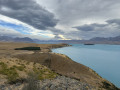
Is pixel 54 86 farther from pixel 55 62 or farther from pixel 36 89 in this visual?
pixel 55 62

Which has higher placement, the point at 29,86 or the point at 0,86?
the point at 29,86

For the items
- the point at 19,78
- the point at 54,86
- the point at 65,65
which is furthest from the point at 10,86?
the point at 65,65

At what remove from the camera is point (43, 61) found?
3541 centimetres

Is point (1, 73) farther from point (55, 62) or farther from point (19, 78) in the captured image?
point (55, 62)

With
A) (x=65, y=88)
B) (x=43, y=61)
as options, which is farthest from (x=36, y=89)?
(x=43, y=61)

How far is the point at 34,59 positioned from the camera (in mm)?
36188

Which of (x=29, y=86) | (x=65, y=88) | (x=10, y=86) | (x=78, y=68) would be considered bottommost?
(x=78, y=68)

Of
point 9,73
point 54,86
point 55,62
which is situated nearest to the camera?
point 54,86

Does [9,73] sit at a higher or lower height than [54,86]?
higher

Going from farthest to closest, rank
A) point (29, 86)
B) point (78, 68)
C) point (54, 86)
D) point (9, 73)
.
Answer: point (78, 68), point (9, 73), point (54, 86), point (29, 86)

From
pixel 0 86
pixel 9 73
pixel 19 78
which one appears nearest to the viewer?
pixel 0 86

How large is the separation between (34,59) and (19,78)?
70.5ft

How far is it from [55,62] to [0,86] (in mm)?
23792

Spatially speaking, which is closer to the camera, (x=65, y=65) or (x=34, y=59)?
(x=65, y=65)
